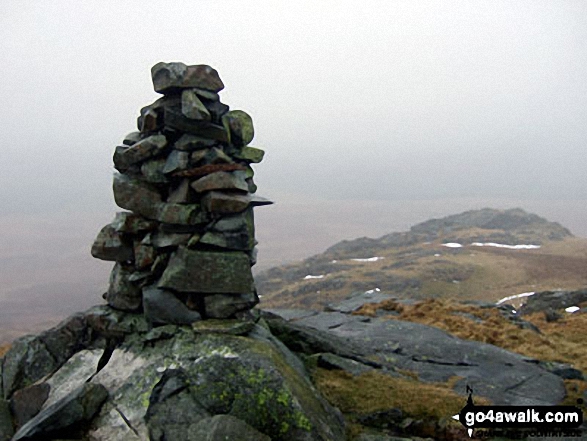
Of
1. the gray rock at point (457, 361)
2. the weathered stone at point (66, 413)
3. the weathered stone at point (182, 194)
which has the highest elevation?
the weathered stone at point (182, 194)

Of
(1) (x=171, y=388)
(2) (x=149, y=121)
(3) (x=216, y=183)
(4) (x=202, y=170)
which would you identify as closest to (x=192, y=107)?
(2) (x=149, y=121)

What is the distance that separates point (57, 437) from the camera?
11.7 meters

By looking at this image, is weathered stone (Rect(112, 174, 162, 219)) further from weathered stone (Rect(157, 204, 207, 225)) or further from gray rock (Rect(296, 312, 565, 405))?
gray rock (Rect(296, 312, 565, 405))

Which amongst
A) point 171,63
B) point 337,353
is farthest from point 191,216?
point 337,353

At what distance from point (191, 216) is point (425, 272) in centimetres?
9672

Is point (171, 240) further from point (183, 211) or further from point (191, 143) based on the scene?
point (191, 143)

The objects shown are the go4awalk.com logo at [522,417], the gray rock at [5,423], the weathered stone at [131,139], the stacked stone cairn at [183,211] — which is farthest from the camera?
the weathered stone at [131,139]

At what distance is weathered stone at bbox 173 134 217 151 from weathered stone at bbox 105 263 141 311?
17.9ft

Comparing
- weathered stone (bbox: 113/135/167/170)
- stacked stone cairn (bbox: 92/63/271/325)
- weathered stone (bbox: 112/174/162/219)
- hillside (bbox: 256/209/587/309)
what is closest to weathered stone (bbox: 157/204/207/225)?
stacked stone cairn (bbox: 92/63/271/325)

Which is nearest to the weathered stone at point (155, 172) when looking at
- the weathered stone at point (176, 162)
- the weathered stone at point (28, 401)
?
the weathered stone at point (176, 162)

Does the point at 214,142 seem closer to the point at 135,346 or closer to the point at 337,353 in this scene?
the point at 135,346

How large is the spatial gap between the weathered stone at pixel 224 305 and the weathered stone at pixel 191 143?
5518mm

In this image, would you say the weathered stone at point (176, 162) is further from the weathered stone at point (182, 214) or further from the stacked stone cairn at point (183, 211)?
the weathered stone at point (182, 214)

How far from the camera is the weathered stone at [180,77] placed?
15.2 meters
